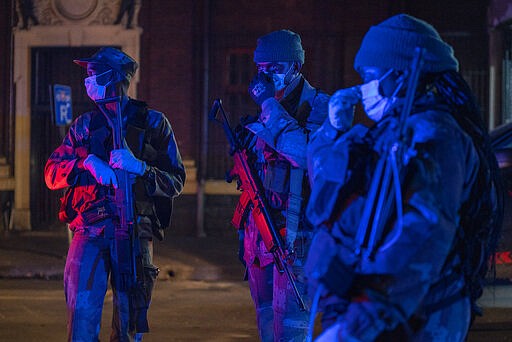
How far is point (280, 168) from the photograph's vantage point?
492 centimetres

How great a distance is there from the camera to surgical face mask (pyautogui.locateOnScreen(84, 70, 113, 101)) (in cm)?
515

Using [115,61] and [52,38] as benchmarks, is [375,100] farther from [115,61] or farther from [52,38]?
[52,38]

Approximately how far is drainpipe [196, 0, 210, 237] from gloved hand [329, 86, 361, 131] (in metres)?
13.1

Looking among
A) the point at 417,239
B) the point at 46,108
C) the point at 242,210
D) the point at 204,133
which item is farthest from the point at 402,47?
the point at 46,108

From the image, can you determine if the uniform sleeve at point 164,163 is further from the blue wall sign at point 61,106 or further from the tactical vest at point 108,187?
the blue wall sign at point 61,106

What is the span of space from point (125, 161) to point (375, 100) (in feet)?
6.95

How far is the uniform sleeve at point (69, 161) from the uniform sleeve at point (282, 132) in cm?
103

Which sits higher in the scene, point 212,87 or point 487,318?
point 212,87

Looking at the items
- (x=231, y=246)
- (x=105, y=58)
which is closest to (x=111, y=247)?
(x=105, y=58)

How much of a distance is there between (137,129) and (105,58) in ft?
1.51

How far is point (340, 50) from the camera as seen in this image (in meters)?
16.4

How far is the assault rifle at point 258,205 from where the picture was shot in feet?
15.8

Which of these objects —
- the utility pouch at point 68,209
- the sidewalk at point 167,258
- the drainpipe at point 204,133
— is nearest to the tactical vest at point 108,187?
the utility pouch at point 68,209

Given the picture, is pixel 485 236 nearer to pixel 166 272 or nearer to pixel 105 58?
pixel 105 58
